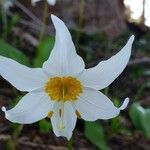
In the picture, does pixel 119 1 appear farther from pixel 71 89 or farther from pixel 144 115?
pixel 71 89

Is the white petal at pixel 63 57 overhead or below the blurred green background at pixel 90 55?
overhead

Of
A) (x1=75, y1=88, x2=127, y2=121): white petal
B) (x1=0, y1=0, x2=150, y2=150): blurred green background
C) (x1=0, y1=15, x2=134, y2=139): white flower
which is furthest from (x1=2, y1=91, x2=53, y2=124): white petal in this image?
(x1=0, y1=0, x2=150, y2=150): blurred green background

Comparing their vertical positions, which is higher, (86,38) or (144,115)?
(144,115)

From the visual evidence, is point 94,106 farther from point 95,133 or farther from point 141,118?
point 141,118

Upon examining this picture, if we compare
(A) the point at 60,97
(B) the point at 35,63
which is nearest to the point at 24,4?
(B) the point at 35,63

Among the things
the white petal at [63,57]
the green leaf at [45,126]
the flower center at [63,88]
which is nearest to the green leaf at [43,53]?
the green leaf at [45,126]

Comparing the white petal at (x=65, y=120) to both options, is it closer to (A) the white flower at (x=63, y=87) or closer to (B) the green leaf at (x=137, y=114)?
(A) the white flower at (x=63, y=87)
